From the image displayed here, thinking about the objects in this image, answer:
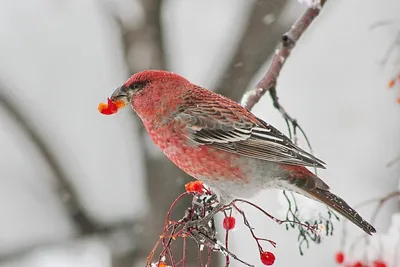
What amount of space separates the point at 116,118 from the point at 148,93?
6.84 metres

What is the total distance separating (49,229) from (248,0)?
4713mm

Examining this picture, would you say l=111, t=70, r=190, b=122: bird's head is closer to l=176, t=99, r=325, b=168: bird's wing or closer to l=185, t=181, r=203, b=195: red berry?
l=176, t=99, r=325, b=168: bird's wing

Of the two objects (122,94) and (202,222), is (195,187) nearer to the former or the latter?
(202,222)

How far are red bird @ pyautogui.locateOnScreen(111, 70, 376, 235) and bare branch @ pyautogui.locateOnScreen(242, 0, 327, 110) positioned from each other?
0.08 meters

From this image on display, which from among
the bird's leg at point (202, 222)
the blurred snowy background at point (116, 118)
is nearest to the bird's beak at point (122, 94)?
the bird's leg at point (202, 222)

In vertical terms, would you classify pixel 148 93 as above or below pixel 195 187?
above

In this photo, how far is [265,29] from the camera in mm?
6633

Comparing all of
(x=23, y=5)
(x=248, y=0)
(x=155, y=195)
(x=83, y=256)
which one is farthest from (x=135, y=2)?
(x=83, y=256)

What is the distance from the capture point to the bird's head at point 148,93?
3.12 m

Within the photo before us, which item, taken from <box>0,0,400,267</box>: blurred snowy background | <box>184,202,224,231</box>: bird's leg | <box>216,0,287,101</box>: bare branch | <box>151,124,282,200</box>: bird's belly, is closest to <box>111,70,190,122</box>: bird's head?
<box>151,124,282,200</box>: bird's belly

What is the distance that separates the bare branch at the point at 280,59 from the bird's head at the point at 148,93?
1.19 feet

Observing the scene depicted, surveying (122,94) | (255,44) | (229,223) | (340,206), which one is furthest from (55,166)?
(340,206)

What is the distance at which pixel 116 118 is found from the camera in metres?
9.89

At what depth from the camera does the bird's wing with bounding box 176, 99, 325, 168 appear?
3102mm
